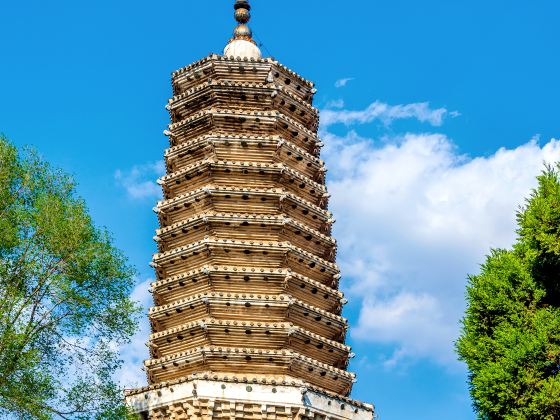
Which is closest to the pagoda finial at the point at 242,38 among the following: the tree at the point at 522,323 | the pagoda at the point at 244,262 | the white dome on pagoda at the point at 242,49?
the white dome on pagoda at the point at 242,49

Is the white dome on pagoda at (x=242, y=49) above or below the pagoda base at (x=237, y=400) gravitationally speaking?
above

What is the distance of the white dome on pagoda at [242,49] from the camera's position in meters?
32.4

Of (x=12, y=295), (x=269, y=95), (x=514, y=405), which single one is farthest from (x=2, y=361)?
(x=269, y=95)

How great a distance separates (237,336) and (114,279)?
6621mm

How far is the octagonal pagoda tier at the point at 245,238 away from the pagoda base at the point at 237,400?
966 mm

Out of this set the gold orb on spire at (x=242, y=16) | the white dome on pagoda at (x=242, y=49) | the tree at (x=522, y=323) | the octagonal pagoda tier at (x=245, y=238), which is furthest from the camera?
the gold orb on spire at (x=242, y=16)

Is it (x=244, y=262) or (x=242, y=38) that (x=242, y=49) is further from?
(x=244, y=262)

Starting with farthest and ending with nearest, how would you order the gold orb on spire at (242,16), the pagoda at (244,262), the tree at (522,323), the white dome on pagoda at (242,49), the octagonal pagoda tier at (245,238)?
the gold orb on spire at (242,16) → the white dome on pagoda at (242,49) → the octagonal pagoda tier at (245,238) → the pagoda at (244,262) → the tree at (522,323)

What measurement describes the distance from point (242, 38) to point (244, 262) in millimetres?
12246

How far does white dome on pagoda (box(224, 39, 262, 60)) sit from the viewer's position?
106 feet

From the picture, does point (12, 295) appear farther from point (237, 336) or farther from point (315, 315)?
point (315, 315)

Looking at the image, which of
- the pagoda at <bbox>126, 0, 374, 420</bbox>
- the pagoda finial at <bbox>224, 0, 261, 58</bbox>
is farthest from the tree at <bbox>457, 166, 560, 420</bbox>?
the pagoda finial at <bbox>224, 0, 261, 58</bbox>

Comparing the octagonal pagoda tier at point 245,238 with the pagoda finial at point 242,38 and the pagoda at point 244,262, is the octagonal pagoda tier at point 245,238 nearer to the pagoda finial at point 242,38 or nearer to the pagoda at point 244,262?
the pagoda at point 244,262

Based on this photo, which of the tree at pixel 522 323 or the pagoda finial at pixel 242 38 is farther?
the pagoda finial at pixel 242 38
